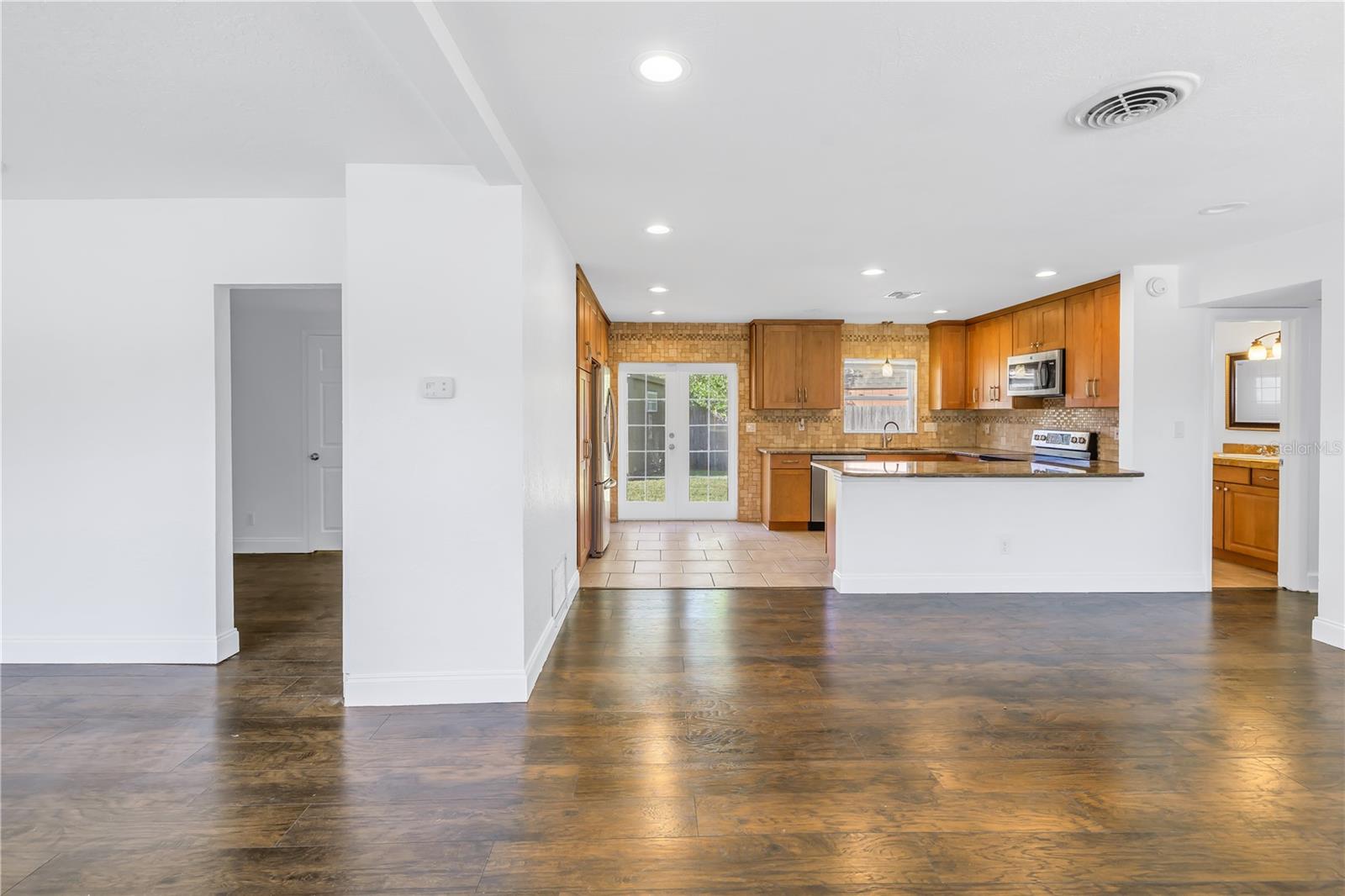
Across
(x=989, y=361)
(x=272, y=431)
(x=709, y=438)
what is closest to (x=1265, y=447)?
(x=989, y=361)

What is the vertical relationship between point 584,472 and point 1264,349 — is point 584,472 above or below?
below

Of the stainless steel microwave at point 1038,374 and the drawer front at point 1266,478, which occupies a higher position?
the stainless steel microwave at point 1038,374

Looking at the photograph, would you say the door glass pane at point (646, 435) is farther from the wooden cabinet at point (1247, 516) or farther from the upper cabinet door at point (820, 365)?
the wooden cabinet at point (1247, 516)

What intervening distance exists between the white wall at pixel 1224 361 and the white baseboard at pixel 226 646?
294 inches

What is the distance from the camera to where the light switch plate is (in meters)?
2.86

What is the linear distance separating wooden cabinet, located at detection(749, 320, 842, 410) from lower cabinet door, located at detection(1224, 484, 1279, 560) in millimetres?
3438

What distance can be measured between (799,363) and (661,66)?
5600 millimetres

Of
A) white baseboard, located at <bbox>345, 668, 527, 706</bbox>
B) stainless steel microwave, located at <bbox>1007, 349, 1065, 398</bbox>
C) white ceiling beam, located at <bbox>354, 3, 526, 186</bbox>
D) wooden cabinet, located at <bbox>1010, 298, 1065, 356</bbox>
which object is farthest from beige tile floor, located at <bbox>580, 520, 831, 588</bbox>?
white ceiling beam, located at <bbox>354, 3, 526, 186</bbox>

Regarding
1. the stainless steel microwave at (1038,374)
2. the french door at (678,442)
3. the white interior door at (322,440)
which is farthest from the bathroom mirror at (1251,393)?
the white interior door at (322,440)

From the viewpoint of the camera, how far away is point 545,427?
11.7ft

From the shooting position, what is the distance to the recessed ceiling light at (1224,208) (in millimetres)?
3430

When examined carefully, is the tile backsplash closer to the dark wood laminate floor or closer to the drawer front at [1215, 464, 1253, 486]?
the drawer front at [1215, 464, 1253, 486]

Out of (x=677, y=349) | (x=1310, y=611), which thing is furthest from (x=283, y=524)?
(x=1310, y=611)

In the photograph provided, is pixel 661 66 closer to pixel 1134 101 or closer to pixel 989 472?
pixel 1134 101
